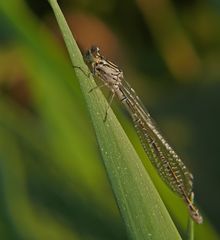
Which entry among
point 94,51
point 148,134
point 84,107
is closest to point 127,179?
point 148,134

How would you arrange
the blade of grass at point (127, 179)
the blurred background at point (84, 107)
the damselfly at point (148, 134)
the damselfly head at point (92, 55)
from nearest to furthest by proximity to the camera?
1. the blade of grass at point (127, 179)
2. the damselfly at point (148, 134)
3. the damselfly head at point (92, 55)
4. the blurred background at point (84, 107)

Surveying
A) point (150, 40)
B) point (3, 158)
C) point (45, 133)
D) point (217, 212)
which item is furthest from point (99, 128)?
point (150, 40)

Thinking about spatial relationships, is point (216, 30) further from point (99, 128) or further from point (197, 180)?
point (99, 128)

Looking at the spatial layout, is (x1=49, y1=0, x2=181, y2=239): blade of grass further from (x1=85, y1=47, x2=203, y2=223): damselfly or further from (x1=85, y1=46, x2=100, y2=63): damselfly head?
(x1=85, y1=46, x2=100, y2=63): damselfly head

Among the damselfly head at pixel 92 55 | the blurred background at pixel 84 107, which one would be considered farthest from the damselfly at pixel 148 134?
the blurred background at pixel 84 107

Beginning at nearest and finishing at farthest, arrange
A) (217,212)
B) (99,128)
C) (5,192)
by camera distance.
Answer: (99,128)
(5,192)
(217,212)

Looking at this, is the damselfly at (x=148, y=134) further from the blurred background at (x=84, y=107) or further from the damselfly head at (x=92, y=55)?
the blurred background at (x=84, y=107)
